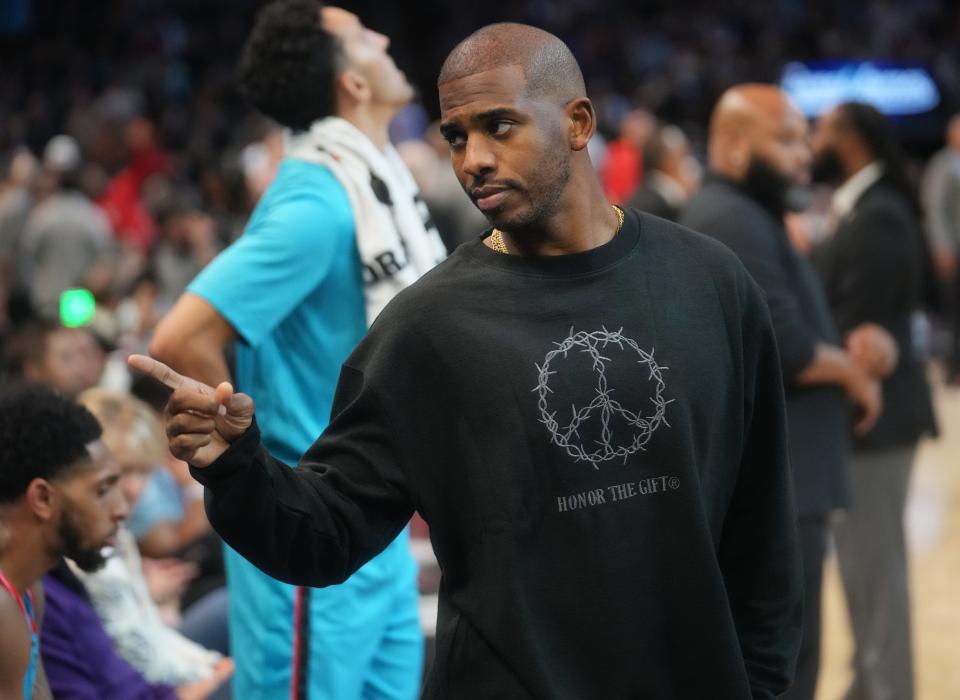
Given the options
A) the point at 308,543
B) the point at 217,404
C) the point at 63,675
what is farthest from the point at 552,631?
the point at 63,675

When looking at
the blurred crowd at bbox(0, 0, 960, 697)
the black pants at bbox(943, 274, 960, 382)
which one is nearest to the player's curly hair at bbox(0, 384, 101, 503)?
the blurred crowd at bbox(0, 0, 960, 697)

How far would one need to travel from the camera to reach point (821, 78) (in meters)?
18.4

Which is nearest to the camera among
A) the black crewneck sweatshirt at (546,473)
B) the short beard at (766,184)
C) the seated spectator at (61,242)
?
the black crewneck sweatshirt at (546,473)

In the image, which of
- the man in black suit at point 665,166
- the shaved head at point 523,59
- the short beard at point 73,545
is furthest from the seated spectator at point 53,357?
the shaved head at point 523,59

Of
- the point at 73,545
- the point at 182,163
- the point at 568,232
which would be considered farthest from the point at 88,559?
the point at 182,163

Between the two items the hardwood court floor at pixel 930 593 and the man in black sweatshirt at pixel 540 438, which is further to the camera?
the hardwood court floor at pixel 930 593

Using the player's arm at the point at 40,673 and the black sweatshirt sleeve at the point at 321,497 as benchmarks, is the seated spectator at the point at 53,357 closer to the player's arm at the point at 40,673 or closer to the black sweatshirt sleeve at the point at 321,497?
the player's arm at the point at 40,673

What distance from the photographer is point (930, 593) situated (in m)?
6.28

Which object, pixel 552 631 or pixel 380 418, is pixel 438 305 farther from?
pixel 552 631

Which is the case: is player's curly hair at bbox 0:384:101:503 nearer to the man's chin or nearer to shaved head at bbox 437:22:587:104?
the man's chin

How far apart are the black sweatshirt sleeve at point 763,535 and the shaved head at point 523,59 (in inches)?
15.6

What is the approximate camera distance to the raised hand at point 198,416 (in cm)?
178

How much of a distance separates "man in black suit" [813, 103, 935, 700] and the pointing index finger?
312 centimetres

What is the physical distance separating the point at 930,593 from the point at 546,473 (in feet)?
15.7
